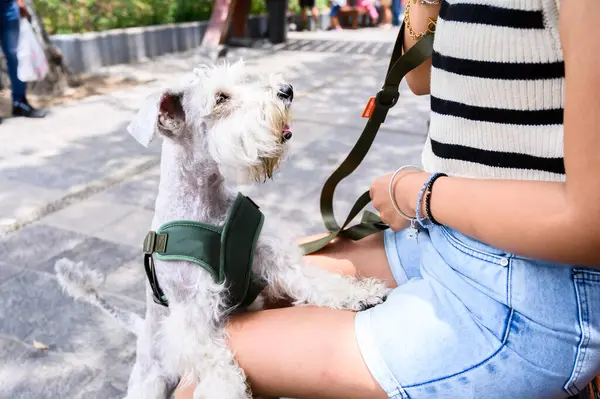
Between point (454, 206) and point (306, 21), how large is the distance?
15.5 m

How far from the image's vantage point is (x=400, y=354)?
1.23m

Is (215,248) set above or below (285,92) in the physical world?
below

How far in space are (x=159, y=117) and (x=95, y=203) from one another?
249cm

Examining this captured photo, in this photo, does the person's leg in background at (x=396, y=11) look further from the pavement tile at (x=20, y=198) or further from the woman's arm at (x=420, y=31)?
the woman's arm at (x=420, y=31)

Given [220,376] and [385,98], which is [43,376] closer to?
[220,376]

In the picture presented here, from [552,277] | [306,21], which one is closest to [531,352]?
[552,277]

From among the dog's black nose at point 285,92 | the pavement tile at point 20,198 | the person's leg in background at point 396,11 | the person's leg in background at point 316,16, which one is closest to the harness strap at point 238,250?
the dog's black nose at point 285,92

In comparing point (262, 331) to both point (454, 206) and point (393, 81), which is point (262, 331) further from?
point (393, 81)

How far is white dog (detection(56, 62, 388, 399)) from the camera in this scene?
171 centimetres

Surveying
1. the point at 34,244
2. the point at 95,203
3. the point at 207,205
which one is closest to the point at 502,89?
the point at 207,205

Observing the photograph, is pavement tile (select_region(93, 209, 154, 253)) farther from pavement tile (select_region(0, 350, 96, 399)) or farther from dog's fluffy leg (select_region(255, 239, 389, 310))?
dog's fluffy leg (select_region(255, 239, 389, 310))

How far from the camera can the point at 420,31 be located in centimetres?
176

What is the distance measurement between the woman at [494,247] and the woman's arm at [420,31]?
0.38 metres

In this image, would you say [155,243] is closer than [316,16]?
Yes
